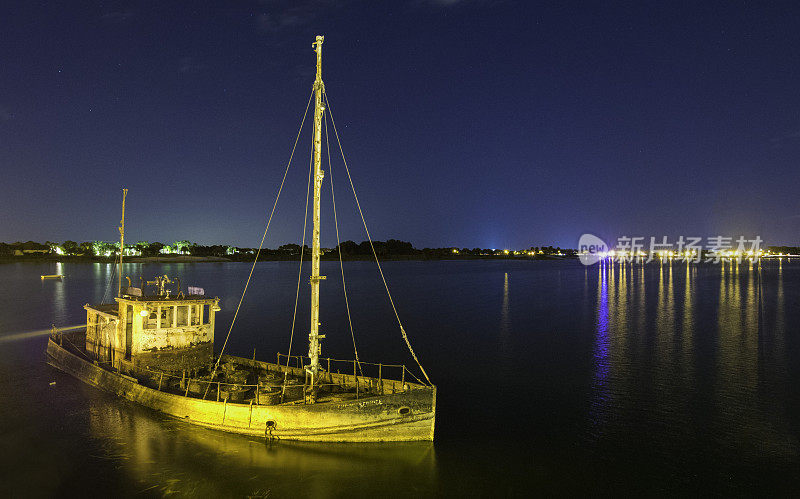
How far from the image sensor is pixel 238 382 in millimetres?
20469

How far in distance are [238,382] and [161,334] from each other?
5.65 meters

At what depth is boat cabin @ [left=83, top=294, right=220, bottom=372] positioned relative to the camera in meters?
22.9

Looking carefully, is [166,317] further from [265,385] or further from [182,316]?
[265,385]

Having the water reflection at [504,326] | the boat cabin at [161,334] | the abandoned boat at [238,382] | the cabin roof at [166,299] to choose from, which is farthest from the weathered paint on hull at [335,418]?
the water reflection at [504,326]

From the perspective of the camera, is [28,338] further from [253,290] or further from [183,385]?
[253,290]

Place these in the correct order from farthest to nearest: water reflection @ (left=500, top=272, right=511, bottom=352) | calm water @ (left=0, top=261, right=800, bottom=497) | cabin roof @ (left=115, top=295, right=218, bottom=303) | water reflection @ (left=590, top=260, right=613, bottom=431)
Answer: water reflection @ (left=500, top=272, right=511, bottom=352) → water reflection @ (left=590, top=260, right=613, bottom=431) → cabin roof @ (left=115, top=295, right=218, bottom=303) → calm water @ (left=0, top=261, right=800, bottom=497)

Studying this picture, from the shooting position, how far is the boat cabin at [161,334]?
75.2 feet

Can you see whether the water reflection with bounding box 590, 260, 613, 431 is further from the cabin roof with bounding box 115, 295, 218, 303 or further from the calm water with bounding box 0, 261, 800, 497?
the cabin roof with bounding box 115, 295, 218, 303

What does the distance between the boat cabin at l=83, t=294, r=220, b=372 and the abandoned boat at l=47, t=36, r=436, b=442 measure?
0.16 ft

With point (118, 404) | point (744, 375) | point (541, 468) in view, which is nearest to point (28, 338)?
point (118, 404)

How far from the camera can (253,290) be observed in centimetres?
9488

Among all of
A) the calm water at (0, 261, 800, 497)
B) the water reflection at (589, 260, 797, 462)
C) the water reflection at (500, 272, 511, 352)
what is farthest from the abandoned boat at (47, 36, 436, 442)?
the water reflection at (500, 272, 511, 352)

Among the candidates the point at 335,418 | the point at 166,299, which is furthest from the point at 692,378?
the point at 166,299

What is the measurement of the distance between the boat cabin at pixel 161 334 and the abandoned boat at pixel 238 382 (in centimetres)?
5
